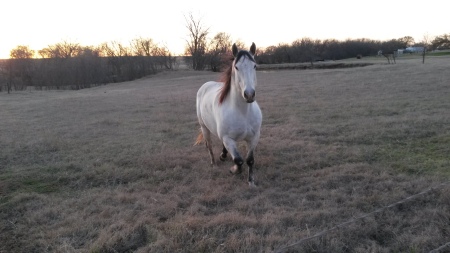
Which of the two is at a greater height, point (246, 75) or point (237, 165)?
point (246, 75)

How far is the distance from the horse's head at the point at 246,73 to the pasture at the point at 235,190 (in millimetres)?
1414

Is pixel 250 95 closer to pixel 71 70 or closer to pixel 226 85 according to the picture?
pixel 226 85

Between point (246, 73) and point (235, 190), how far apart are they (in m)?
1.69

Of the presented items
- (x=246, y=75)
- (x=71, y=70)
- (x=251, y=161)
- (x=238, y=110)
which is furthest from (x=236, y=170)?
(x=71, y=70)

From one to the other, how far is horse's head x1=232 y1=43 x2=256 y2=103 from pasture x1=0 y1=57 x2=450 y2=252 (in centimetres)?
141

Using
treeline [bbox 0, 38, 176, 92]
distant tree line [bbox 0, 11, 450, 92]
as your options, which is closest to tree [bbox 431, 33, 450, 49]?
distant tree line [bbox 0, 11, 450, 92]

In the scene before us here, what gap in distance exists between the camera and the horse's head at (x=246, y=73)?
4219mm

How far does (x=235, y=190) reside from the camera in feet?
15.1

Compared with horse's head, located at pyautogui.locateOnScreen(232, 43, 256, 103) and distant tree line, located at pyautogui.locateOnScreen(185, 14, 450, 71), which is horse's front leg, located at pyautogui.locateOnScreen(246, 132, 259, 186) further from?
distant tree line, located at pyautogui.locateOnScreen(185, 14, 450, 71)

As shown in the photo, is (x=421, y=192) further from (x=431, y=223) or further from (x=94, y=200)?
(x=94, y=200)

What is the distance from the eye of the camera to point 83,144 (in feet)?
26.8

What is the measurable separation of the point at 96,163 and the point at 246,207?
12.1 ft

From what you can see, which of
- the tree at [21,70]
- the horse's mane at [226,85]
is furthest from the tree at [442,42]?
the tree at [21,70]

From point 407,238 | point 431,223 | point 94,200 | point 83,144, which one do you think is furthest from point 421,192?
point 83,144
